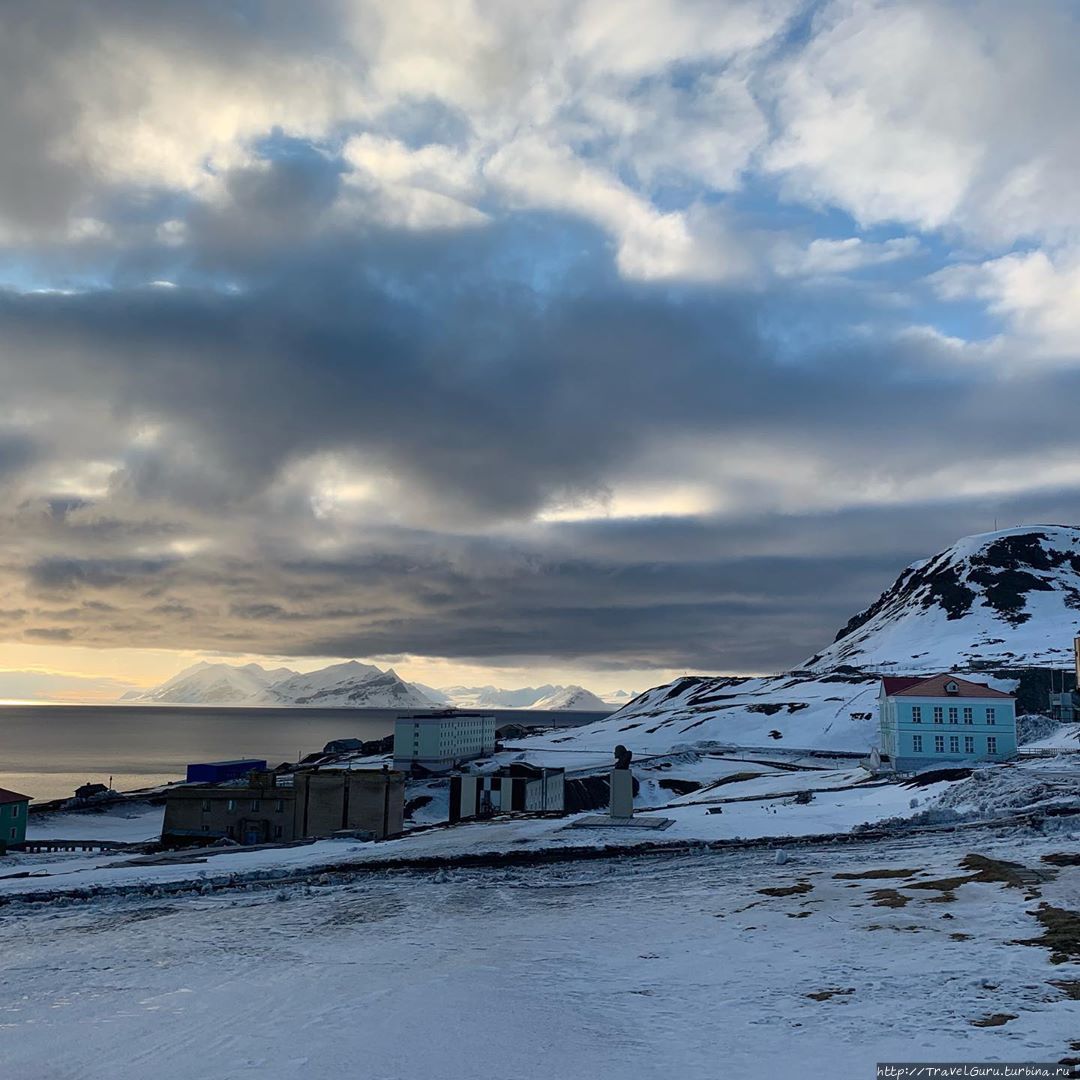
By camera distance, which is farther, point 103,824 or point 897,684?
point 103,824

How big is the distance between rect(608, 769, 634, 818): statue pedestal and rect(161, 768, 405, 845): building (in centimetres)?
3826

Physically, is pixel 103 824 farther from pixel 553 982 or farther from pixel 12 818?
pixel 553 982

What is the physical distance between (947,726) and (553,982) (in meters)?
65.0

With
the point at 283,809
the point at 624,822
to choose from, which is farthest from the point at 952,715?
the point at 283,809

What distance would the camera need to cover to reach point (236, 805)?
251 ft

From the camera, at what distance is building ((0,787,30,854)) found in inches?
2859

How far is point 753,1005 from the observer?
14.7 m

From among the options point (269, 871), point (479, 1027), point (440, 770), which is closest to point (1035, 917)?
point (479, 1027)

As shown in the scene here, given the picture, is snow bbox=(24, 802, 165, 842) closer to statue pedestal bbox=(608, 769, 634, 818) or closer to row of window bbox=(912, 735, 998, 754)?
statue pedestal bbox=(608, 769, 634, 818)

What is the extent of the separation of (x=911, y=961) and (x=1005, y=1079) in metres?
5.64

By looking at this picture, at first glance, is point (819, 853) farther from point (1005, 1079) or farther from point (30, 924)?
point (30, 924)

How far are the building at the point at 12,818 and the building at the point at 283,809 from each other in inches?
453

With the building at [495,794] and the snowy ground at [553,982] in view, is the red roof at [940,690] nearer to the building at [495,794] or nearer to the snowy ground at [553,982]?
the building at [495,794]

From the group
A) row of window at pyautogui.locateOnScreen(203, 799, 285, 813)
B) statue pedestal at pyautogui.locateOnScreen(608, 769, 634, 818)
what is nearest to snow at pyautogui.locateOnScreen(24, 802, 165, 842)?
row of window at pyautogui.locateOnScreen(203, 799, 285, 813)
